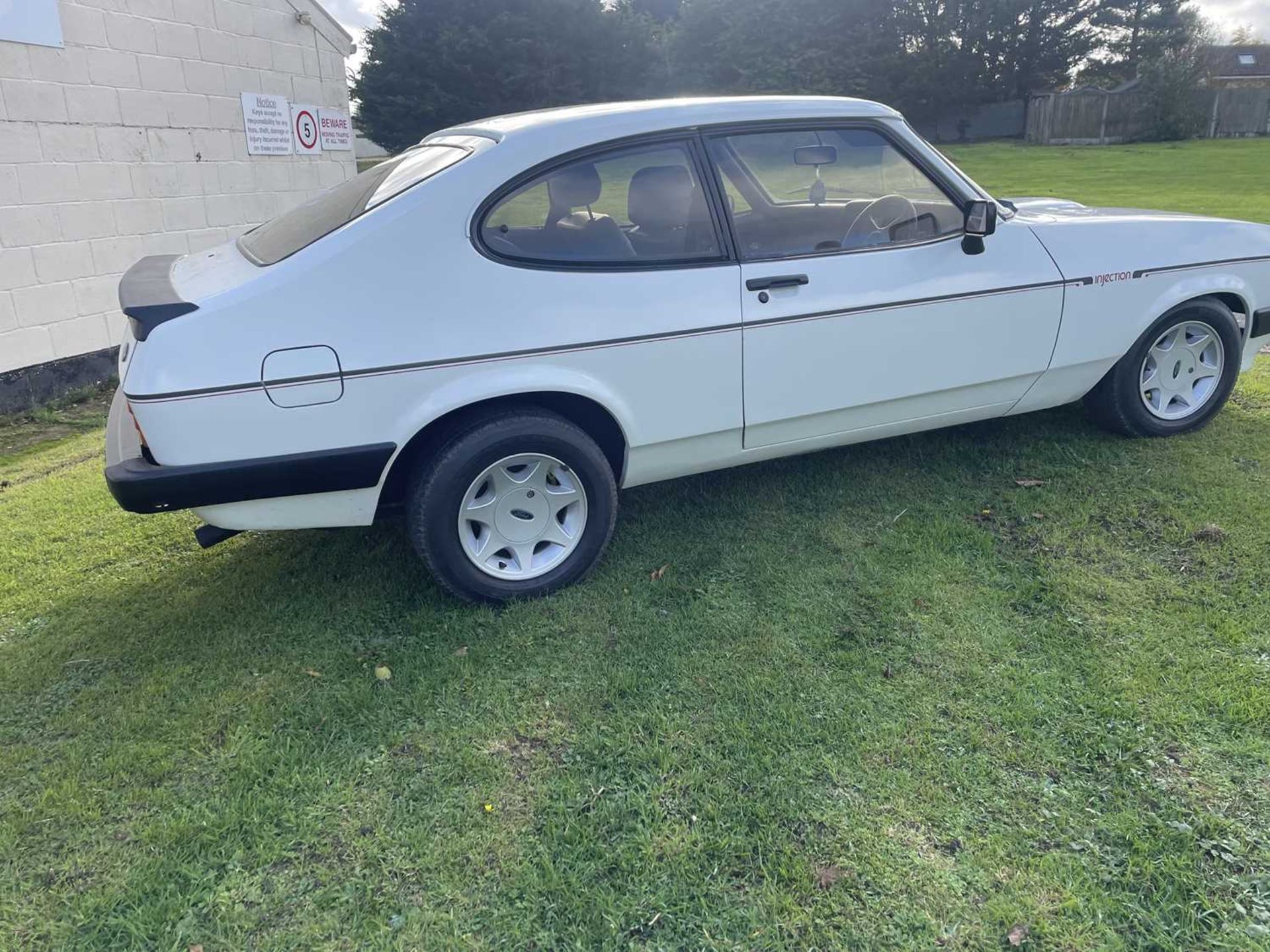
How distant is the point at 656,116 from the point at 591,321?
2.83 ft

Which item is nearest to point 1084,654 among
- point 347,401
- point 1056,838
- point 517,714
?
point 1056,838

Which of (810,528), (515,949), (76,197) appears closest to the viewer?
(515,949)

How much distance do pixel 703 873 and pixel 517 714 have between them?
0.83 meters

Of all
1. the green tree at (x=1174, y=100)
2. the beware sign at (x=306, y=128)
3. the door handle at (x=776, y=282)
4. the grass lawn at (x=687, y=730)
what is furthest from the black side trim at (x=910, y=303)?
the green tree at (x=1174, y=100)

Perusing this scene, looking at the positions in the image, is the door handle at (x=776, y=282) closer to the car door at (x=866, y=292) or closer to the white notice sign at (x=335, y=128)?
the car door at (x=866, y=292)

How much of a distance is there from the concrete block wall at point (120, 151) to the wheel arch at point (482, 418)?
461cm

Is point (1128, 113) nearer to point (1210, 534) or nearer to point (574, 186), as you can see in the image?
point (1210, 534)

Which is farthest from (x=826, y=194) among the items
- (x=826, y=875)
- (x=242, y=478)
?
(x=826, y=875)

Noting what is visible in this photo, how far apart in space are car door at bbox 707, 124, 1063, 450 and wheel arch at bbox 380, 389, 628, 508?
22.4 inches

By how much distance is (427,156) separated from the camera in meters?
3.43

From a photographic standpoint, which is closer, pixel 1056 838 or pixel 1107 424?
pixel 1056 838

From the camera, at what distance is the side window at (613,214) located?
3.14 m

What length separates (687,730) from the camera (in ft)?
8.77

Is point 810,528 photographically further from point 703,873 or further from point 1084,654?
point 703,873
